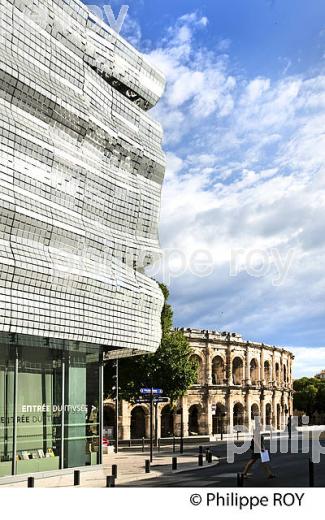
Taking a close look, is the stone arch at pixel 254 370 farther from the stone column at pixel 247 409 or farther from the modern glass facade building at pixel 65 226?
the modern glass facade building at pixel 65 226

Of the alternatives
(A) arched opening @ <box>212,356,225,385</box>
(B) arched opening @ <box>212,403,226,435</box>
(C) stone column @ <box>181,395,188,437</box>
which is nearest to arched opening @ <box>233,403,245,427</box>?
(B) arched opening @ <box>212,403,226,435</box>

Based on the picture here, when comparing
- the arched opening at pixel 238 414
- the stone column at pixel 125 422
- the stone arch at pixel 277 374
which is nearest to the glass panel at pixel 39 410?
the stone column at pixel 125 422

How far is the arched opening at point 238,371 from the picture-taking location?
325 feet

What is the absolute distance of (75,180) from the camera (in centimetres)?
3866

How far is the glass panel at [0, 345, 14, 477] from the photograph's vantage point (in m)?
33.2

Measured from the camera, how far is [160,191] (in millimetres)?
46781

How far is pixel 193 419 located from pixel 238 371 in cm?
1026

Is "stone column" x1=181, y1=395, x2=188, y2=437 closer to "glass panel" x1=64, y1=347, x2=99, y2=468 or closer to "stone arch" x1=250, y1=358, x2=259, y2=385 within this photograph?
"stone arch" x1=250, y1=358, x2=259, y2=385

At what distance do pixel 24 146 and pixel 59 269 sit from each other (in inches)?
236

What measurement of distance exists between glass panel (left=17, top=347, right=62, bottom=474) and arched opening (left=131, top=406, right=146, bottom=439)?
5028 centimetres

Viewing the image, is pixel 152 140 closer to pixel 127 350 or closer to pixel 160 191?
pixel 160 191

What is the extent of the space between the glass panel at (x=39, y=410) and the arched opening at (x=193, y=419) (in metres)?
57.1

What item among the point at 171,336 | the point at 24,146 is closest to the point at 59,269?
the point at 24,146

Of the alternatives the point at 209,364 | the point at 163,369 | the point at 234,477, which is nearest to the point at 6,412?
the point at 234,477
